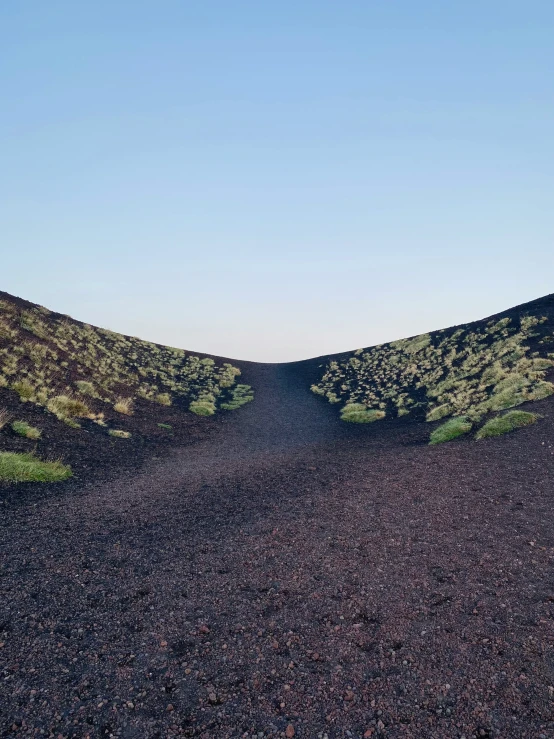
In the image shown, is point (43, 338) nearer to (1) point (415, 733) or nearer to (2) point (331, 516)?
(2) point (331, 516)

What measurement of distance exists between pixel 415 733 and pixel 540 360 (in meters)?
23.5

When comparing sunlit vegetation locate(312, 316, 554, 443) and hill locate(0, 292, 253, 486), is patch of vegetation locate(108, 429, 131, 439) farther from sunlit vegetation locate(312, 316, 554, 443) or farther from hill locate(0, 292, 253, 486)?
sunlit vegetation locate(312, 316, 554, 443)

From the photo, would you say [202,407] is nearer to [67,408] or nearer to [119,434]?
[119,434]

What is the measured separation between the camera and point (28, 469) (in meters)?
12.3

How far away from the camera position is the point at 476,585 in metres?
6.98

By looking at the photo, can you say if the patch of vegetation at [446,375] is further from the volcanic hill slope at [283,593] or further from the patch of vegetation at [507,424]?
the volcanic hill slope at [283,593]

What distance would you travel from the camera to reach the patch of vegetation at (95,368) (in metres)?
21.6

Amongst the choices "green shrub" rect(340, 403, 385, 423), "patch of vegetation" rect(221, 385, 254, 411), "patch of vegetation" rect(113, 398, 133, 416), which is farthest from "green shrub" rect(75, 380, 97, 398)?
"green shrub" rect(340, 403, 385, 423)

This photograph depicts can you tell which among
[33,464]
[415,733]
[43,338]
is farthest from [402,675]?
[43,338]

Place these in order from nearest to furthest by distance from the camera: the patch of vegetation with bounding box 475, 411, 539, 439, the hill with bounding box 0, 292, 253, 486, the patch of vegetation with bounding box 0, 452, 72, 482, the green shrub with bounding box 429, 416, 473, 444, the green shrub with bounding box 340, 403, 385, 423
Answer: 1. the patch of vegetation with bounding box 0, 452, 72, 482
2. the patch of vegetation with bounding box 475, 411, 539, 439
3. the hill with bounding box 0, 292, 253, 486
4. the green shrub with bounding box 429, 416, 473, 444
5. the green shrub with bounding box 340, 403, 385, 423

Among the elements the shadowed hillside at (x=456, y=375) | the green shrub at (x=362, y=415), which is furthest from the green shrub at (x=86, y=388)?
the shadowed hillside at (x=456, y=375)

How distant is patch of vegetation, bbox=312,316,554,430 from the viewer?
70.3 feet

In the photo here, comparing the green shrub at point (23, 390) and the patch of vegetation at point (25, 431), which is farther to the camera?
the green shrub at point (23, 390)

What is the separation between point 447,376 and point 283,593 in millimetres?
26379
